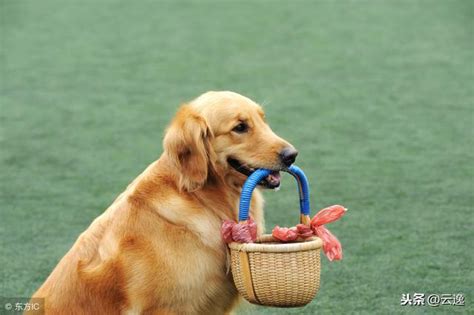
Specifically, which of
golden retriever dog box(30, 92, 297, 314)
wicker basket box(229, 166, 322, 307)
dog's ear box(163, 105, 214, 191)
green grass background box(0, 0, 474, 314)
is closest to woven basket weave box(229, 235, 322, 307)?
wicker basket box(229, 166, 322, 307)

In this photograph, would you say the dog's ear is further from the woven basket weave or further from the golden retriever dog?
the woven basket weave

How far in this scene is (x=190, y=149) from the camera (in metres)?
3.25

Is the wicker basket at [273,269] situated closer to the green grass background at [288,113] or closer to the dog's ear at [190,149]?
the dog's ear at [190,149]

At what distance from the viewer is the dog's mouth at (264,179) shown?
327 cm

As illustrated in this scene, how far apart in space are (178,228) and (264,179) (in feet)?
1.24

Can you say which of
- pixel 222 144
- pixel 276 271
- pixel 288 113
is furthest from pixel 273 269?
pixel 288 113

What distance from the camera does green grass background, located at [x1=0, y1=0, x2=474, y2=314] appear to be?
4871 millimetres

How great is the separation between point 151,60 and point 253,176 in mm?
6433

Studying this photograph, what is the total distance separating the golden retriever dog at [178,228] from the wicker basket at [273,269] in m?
0.12

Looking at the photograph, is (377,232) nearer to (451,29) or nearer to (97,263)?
(97,263)

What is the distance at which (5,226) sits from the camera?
543cm

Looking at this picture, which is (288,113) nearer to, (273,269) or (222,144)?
(222,144)

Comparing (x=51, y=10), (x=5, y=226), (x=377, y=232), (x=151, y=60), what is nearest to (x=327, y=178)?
(x=377, y=232)

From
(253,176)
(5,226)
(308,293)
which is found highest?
(253,176)
